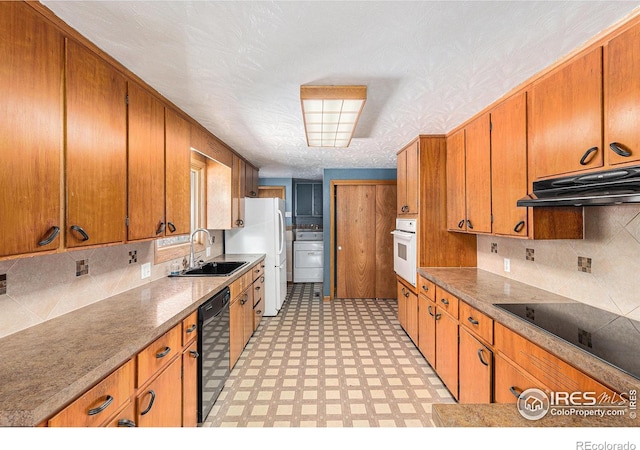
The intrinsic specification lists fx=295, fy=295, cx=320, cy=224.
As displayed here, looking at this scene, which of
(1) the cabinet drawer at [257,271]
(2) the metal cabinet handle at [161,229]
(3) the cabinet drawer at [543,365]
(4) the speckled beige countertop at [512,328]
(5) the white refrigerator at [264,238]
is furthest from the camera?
(5) the white refrigerator at [264,238]

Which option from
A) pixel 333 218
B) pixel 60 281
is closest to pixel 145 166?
pixel 60 281

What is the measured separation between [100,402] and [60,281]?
79 cm

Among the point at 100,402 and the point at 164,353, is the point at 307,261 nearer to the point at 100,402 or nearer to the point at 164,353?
the point at 164,353

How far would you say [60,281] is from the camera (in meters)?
1.52

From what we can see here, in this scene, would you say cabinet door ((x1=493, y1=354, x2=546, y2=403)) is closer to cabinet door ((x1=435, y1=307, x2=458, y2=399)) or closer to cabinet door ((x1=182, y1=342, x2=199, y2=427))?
cabinet door ((x1=435, y1=307, x2=458, y2=399))

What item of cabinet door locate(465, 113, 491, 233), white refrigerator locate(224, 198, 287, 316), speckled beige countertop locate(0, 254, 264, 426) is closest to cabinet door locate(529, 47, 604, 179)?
cabinet door locate(465, 113, 491, 233)

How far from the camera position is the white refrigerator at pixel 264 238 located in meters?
4.01

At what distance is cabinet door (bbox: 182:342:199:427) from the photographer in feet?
5.64

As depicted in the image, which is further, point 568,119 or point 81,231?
point 568,119

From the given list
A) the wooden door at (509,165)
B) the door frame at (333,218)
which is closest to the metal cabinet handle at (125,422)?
the wooden door at (509,165)

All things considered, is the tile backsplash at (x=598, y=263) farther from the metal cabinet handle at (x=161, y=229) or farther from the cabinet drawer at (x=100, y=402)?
the metal cabinet handle at (x=161, y=229)

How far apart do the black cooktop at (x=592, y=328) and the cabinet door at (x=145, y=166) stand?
2.15 metres

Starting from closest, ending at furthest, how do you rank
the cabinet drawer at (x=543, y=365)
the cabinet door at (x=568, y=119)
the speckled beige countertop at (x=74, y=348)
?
the speckled beige countertop at (x=74, y=348) → the cabinet drawer at (x=543, y=365) → the cabinet door at (x=568, y=119)

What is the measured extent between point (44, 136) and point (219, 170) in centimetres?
230
